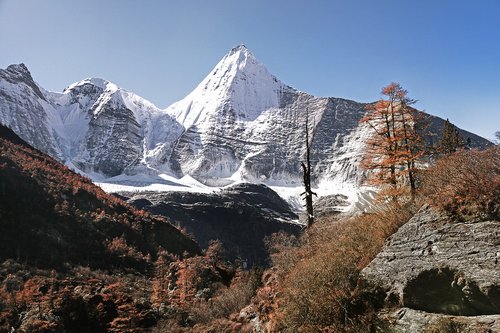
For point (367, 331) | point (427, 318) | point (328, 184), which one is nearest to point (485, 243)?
point (427, 318)

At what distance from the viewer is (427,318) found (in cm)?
669

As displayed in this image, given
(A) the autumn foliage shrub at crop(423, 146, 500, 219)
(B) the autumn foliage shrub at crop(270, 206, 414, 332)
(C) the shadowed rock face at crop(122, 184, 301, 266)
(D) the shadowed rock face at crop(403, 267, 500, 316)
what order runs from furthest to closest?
1. (C) the shadowed rock face at crop(122, 184, 301, 266)
2. (B) the autumn foliage shrub at crop(270, 206, 414, 332)
3. (A) the autumn foliage shrub at crop(423, 146, 500, 219)
4. (D) the shadowed rock face at crop(403, 267, 500, 316)

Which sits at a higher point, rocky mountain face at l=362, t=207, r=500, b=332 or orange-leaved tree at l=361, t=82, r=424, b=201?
orange-leaved tree at l=361, t=82, r=424, b=201

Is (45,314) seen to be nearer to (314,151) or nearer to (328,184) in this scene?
(328,184)

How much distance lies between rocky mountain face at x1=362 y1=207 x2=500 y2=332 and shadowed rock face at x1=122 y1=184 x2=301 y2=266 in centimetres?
9010

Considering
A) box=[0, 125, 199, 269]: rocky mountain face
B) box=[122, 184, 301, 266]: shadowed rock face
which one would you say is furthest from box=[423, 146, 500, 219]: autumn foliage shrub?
box=[122, 184, 301, 266]: shadowed rock face

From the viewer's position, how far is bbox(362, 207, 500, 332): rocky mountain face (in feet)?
20.6

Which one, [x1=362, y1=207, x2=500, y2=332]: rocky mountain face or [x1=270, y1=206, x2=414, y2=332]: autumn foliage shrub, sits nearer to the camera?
[x1=362, y1=207, x2=500, y2=332]: rocky mountain face

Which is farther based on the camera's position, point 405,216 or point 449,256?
point 405,216

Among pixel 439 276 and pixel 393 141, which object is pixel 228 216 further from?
pixel 439 276

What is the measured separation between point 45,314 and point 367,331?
11478 mm

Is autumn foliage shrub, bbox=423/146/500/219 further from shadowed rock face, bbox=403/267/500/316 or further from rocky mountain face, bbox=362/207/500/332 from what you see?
shadowed rock face, bbox=403/267/500/316

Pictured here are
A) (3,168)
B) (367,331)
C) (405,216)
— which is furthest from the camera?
(3,168)

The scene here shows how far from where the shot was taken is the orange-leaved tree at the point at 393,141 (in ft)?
56.9
